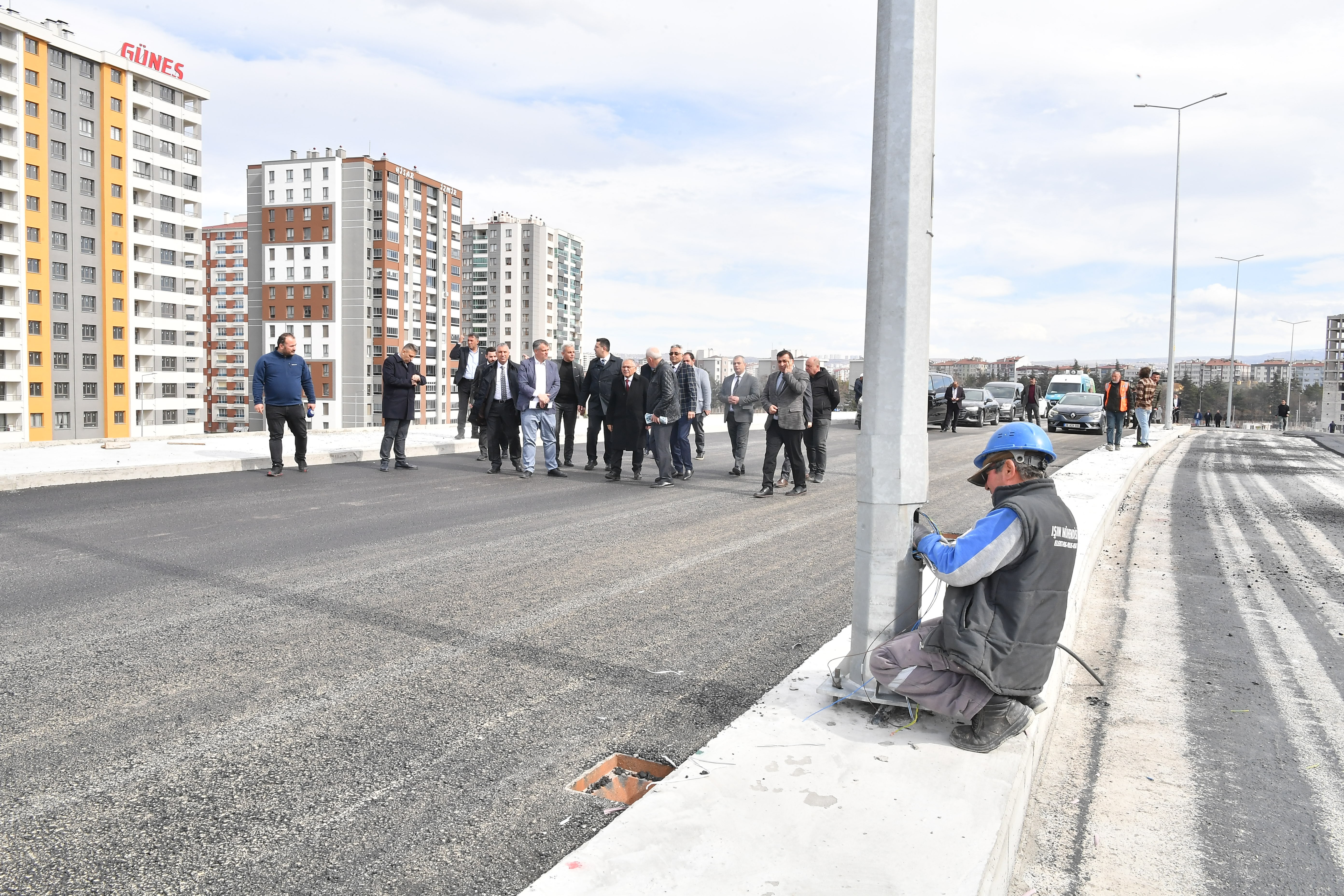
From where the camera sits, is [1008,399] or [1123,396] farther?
[1008,399]

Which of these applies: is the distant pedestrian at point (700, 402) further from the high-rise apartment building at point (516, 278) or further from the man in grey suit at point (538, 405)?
the high-rise apartment building at point (516, 278)

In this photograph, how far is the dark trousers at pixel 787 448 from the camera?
474 inches

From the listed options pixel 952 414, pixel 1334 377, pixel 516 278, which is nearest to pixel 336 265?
pixel 516 278

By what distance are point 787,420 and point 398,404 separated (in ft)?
20.6

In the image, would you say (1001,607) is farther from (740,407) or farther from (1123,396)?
(1123,396)

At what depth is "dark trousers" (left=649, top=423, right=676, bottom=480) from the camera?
12.7m

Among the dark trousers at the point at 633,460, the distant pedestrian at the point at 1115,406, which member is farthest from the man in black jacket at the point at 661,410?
the distant pedestrian at the point at 1115,406

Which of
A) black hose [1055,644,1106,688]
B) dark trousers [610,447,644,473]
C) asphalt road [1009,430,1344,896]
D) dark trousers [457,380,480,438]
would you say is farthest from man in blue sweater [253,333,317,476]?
black hose [1055,644,1106,688]

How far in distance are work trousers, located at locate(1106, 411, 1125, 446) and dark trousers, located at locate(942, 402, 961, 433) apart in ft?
32.4

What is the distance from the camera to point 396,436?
45.5 feet

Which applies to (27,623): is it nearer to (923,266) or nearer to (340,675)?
(340,675)

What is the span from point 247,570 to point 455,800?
4.26m

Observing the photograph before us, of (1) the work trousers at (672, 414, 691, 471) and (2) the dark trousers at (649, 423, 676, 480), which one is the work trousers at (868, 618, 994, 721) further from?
(1) the work trousers at (672, 414, 691, 471)

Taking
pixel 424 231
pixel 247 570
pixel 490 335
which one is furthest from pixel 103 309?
pixel 247 570
